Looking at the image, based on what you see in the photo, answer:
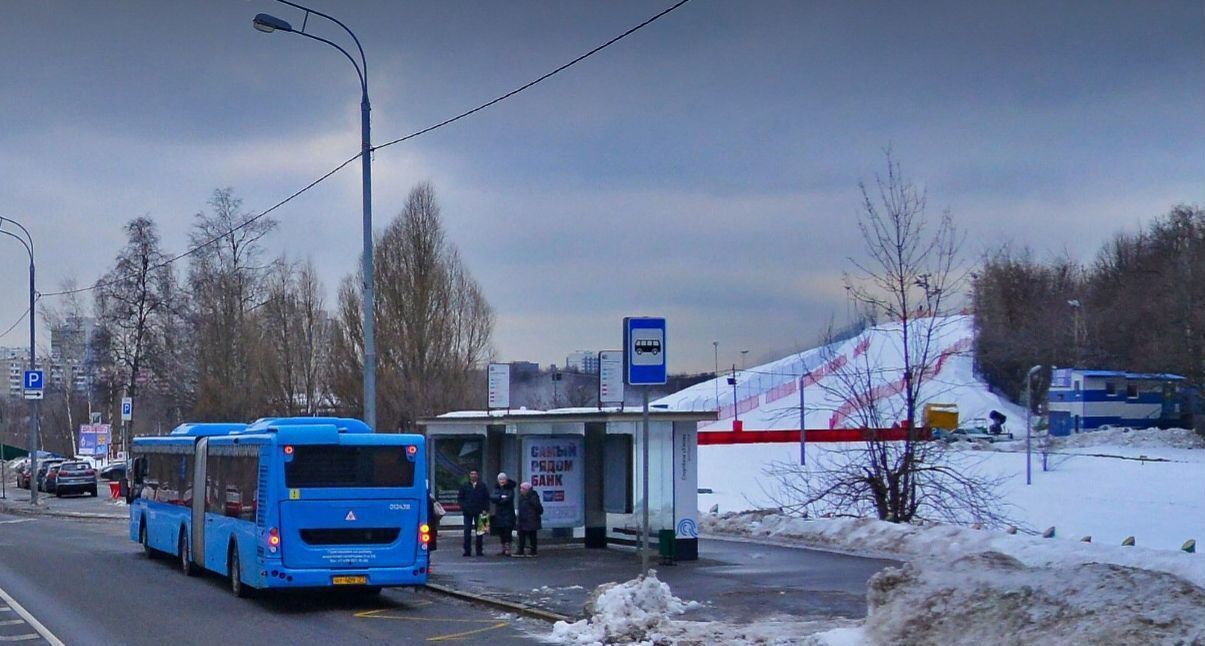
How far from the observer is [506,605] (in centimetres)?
1647

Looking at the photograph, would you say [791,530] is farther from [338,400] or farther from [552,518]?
[338,400]

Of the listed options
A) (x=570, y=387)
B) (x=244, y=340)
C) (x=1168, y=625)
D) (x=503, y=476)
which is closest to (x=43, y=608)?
(x=503, y=476)

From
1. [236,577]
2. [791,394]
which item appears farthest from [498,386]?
[791,394]

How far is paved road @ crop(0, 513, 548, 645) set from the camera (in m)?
14.1

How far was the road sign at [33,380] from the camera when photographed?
156 ft

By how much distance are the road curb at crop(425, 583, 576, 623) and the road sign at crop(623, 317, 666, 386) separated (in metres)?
3.14

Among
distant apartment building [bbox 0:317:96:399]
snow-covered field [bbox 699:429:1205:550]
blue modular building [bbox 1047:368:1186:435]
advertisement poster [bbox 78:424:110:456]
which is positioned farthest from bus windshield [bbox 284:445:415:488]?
blue modular building [bbox 1047:368:1186:435]

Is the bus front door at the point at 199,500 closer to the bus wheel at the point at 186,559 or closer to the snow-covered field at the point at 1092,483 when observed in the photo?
the bus wheel at the point at 186,559

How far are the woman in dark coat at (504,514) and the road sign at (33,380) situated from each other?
3005 centimetres

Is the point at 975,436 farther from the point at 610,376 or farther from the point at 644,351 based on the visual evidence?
the point at 644,351

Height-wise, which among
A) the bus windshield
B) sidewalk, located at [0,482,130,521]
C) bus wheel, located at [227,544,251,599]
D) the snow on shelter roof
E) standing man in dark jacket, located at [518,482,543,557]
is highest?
the snow on shelter roof

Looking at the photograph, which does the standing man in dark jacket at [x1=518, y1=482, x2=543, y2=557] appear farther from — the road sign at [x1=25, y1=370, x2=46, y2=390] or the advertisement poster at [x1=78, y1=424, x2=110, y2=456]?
the advertisement poster at [x1=78, y1=424, x2=110, y2=456]

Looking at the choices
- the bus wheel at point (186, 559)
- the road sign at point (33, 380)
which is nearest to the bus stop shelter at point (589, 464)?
the bus wheel at point (186, 559)

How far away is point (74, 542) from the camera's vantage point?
102ft
